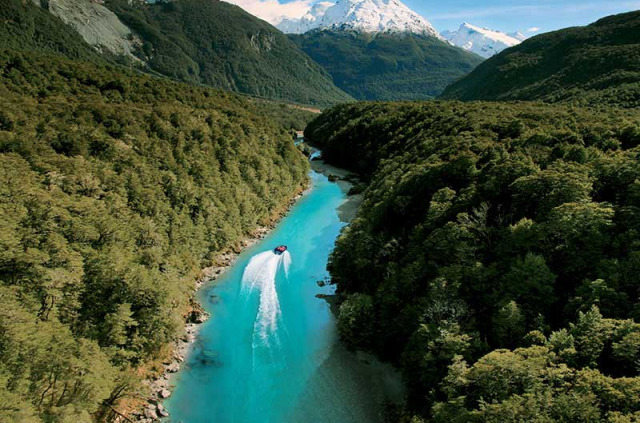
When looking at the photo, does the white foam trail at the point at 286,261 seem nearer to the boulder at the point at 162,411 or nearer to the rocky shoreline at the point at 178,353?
the rocky shoreline at the point at 178,353

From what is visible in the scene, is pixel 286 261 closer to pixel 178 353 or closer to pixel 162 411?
pixel 178 353

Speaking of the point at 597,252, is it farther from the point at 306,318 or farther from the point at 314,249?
the point at 314,249

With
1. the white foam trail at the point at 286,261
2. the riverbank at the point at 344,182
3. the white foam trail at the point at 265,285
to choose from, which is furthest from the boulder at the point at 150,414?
the riverbank at the point at 344,182

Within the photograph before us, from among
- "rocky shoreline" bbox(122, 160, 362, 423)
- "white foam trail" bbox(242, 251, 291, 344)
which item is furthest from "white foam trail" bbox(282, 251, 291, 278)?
"rocky shoreline" bbox(122, 160, 362, 423)

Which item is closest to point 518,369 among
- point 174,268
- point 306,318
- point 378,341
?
point 378,341

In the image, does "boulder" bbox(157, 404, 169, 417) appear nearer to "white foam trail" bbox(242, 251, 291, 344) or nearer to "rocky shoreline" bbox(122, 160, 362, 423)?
"rocky shoreline" bbox(122, 160, 362, 423)
